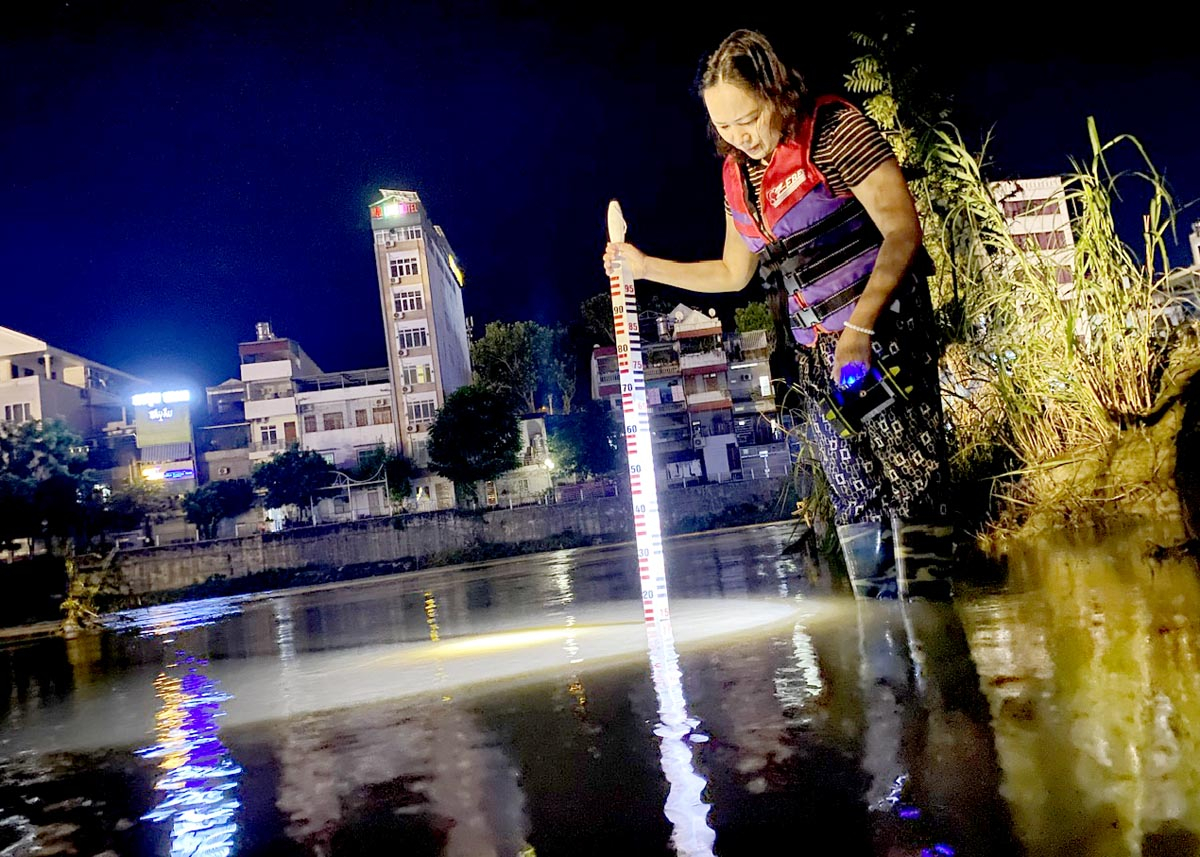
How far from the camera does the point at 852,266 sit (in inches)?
104

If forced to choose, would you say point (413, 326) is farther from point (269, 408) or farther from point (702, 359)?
point (702, 359)

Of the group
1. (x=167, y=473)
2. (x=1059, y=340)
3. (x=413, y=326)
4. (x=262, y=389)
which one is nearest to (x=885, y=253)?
(x=1059, y=340)

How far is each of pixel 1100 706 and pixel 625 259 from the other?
8.74 ft

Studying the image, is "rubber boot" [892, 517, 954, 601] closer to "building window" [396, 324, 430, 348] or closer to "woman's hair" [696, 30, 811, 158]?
"woman's hair" [696, 30, 811, 158]

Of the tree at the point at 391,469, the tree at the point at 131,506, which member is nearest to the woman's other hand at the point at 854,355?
the tree at the point at 391,469

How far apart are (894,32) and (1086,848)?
786cm

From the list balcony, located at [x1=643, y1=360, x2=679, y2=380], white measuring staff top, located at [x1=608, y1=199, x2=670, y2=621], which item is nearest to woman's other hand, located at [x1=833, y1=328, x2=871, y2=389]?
white measuring staff top, located at [x1=608, y1=199, x2=670, y2=621]

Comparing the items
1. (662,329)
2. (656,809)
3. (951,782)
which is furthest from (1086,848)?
(662,329)

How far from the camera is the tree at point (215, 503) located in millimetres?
45656

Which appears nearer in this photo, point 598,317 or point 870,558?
point 870,558

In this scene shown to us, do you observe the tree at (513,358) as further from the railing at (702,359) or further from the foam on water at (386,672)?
the foam on water at (386,672)

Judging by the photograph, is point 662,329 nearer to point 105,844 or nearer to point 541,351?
point 541,351

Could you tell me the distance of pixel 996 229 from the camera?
12.0 feet

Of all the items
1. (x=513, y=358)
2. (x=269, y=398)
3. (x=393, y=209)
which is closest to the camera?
(x=269, y=398)
